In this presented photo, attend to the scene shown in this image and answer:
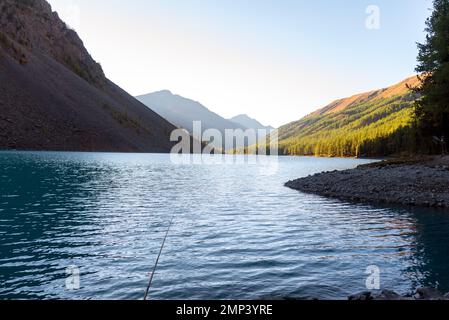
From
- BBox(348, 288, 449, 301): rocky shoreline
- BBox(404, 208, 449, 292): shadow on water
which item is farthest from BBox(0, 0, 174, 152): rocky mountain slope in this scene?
BBox(348, 288, 449, 301): rocky shoreline

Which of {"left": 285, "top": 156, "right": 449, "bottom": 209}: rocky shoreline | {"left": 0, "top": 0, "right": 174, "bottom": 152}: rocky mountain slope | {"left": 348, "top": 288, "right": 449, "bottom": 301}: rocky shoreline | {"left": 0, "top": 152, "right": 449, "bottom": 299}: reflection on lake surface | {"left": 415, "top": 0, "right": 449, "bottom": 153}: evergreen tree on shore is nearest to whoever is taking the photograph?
{"left": 348, "top": 288, "right": 449, "bottom": 301}: rocky shoreline

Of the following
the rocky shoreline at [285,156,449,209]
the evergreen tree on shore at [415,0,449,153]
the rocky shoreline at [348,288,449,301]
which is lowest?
the rocky shoreline at [348,288,449,301]

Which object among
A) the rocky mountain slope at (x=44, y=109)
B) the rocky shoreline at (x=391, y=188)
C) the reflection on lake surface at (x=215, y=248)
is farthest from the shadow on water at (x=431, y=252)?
the rocky mountain slope at (x=44, y=109)

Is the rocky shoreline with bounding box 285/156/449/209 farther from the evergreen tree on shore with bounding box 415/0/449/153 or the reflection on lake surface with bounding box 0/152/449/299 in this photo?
the evergreen tree on shore with bounding box 415/0/449/153

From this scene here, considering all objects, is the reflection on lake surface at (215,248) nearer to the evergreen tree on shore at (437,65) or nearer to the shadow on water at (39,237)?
the shadow on water at (39,237)

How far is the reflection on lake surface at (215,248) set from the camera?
1322 centimetres

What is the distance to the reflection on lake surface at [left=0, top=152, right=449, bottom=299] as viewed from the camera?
13219 millimetres

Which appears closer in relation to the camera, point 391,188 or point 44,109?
point 391,188

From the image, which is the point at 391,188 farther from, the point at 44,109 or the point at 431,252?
the point at 44,109

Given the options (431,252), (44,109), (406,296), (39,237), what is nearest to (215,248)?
(406,296)

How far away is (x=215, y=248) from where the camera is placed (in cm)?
1870

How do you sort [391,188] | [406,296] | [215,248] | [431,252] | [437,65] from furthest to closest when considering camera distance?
[437,65]
[391,188]
[215,248]
[431,252]
[406,296]
